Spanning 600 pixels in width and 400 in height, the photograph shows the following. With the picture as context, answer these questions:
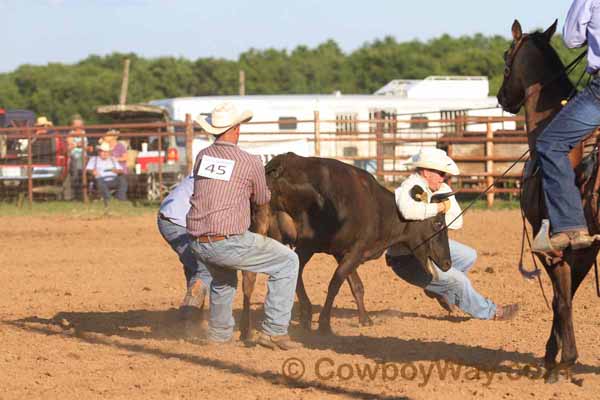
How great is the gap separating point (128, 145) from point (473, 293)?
16811mm

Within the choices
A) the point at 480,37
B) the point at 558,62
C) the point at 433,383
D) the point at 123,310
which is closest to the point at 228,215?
the point at 433,383

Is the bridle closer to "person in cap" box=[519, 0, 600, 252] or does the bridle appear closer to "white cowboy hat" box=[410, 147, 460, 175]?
"person in cap" box=[519, 0, 600, 252]

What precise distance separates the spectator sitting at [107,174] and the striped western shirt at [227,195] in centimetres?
1327

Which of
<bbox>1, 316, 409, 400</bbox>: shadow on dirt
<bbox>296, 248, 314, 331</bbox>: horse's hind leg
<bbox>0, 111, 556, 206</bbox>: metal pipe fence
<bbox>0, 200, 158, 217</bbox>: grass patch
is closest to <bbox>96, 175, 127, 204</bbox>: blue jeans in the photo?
<bbox>0, 200, 158, 217</bbox>: grass patch

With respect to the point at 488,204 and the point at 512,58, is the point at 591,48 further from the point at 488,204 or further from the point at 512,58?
the point at 488,204

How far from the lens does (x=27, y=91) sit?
65.8 metres

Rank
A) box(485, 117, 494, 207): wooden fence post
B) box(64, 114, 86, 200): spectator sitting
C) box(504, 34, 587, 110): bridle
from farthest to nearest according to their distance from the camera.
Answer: box(64, 114, 86, 200): spectator sitting, box(485, 117, 494, 207): wooden fence post, box(504, 34, 587, 110): bridle

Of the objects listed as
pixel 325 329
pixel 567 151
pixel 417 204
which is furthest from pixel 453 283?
pixel 567 151

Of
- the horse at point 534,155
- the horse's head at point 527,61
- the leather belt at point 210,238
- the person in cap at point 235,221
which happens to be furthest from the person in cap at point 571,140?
the leather belt at point 210,238

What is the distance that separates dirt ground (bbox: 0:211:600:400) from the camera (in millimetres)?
6449

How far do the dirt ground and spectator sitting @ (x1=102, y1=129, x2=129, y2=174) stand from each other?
807 cm

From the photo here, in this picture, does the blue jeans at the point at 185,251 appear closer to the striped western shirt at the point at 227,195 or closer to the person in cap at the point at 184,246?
the person in cap at the point at 184,246

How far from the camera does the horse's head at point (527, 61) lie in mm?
6926

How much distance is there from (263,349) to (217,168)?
1414mm
